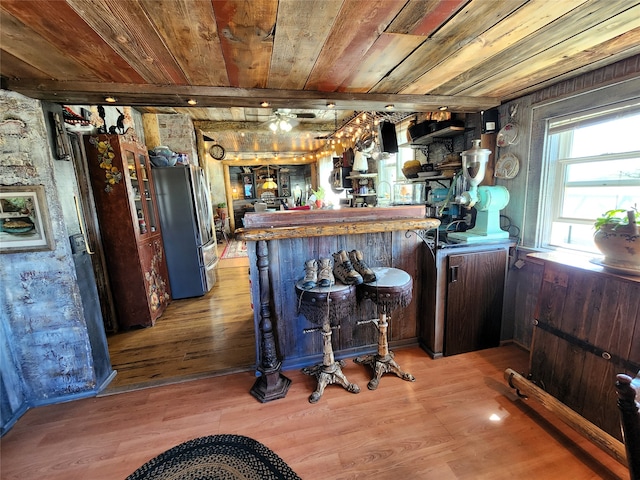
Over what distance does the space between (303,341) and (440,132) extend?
2.52m

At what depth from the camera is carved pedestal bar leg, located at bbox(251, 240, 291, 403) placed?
77.9 inches

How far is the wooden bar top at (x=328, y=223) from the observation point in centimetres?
196

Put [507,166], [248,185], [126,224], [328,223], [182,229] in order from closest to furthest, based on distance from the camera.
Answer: [328,223], [507,166], [126,224], [182,229], [248,185]

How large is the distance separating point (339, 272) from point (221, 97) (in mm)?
1523

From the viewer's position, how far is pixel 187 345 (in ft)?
9.00

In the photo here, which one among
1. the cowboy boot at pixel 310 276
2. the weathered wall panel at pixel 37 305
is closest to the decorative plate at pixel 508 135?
the cowboy boot at pixel 310 276

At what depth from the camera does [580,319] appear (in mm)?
1644

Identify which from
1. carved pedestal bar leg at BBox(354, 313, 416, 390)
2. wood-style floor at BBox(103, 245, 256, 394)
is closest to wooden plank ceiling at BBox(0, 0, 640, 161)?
carved pedestal bar leg at BBox(354, 313, 416, 390)

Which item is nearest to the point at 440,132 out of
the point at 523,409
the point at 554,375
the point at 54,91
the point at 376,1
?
the point at 376,1

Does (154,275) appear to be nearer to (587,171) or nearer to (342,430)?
(342,430)

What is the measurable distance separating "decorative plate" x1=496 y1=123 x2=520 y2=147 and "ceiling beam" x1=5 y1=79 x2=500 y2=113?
9.4 inches

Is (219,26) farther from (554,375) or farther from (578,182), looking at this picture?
(554,375)

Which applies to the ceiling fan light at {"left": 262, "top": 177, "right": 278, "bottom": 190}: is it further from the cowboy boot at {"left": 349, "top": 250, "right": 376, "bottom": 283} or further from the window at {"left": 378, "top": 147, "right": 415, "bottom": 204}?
the cowboy boot at {"left": 349, "top": 250, "right": 376, "bottom": 283}

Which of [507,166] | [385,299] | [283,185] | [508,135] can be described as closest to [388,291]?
[385,299]
